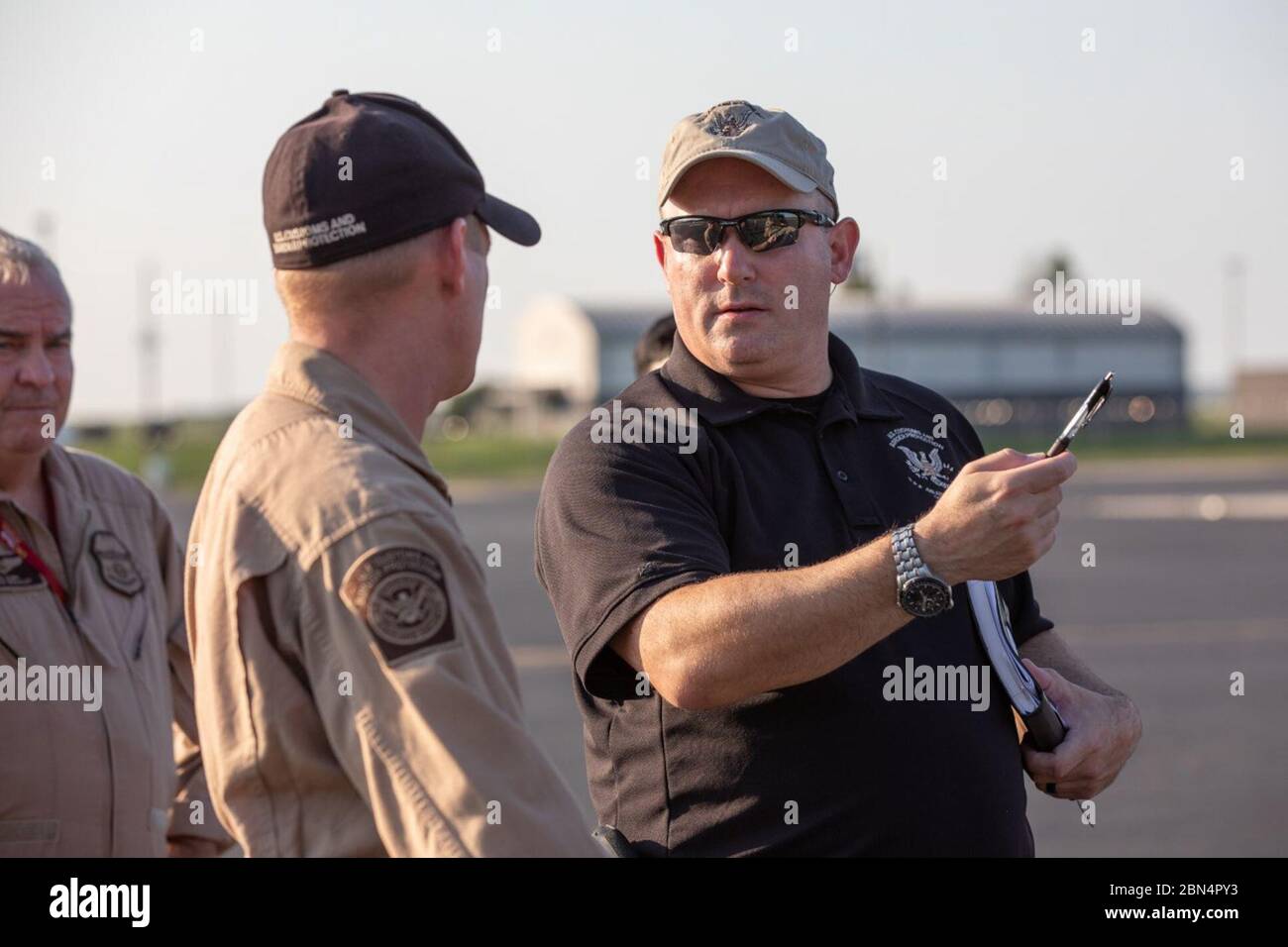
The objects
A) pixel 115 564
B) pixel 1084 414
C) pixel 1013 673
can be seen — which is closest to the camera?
pixel 1084 414

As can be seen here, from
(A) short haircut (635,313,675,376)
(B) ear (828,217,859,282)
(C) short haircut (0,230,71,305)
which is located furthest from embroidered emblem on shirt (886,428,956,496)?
(C) short haircut (0,230,71,305)

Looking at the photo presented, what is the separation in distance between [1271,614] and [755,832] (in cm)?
1196

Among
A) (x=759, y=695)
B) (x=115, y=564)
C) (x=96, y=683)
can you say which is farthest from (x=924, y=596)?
(x=115, y=564)

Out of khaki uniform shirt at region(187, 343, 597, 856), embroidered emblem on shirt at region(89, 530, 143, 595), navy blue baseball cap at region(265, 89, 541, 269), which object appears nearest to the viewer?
khaki uniform shirt at region(187, 343, 597, 856)

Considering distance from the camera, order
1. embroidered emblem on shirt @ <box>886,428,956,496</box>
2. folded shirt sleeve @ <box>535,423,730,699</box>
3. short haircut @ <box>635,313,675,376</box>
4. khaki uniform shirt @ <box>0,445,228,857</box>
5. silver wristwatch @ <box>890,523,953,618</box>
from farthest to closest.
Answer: short haircut @ <box>635,313,675,376</box> → khaki uniform shirt @ <box>0,445,228,857</box> → embroidered emblem on shirt @ <box>886,428,956,496</box> → folded shirt sleeve @ <box>535,423,730,699</box> → silver wristwatch @ <box>890,523,953,618</box>

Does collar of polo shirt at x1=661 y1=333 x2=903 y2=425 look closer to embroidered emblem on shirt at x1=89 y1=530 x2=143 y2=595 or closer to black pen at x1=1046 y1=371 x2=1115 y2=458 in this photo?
black pen at x1=1046 y1=371 x2=1115 y2=458

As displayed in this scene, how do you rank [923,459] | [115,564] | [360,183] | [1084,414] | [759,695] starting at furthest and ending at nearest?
1. [115,564]
2. [923,459]
3. [759,695]
4. [1084,414]
5. [360,183]

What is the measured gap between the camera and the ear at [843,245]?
137 inches

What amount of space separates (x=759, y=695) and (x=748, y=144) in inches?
43.8

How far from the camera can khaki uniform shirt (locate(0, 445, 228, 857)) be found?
11.3 feet

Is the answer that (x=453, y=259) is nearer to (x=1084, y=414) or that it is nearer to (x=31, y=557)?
(x=1084, y=414)

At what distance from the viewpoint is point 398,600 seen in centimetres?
203
